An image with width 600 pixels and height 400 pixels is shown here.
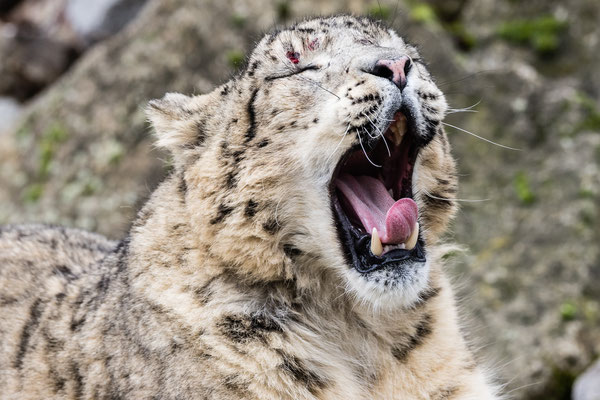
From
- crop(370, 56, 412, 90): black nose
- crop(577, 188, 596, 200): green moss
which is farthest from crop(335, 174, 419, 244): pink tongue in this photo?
crop(577, 188, 596, 200): green moss

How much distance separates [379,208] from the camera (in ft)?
15.3

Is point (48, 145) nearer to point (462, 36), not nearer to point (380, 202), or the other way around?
point (462, 36)

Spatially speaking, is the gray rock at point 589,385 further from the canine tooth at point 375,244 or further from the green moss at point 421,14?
the green moss at point 421,14

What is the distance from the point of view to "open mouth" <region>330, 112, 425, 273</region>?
4.45 meters

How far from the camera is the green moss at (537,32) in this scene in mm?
11000

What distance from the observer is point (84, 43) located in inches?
554

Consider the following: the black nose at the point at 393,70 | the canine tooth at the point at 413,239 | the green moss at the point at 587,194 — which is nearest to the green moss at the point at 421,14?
the green moss at the point at 587,194

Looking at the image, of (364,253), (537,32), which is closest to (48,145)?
(537,32)

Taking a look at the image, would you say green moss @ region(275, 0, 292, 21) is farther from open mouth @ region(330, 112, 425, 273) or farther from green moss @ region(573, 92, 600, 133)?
open mouth @ region(330, 112, 425, 273)

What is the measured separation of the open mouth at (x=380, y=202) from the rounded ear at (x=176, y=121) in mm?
1016

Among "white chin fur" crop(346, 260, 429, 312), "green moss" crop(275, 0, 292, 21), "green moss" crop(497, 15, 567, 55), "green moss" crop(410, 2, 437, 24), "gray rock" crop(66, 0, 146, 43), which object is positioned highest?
"gray rock" crop(66, 0, 146, 43)

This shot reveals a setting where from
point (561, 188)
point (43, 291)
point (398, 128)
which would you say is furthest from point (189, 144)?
point (561, 188)

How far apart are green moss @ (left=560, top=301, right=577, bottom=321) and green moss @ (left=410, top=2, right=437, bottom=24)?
4.51 meters

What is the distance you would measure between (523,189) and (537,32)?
2876 millimetres
